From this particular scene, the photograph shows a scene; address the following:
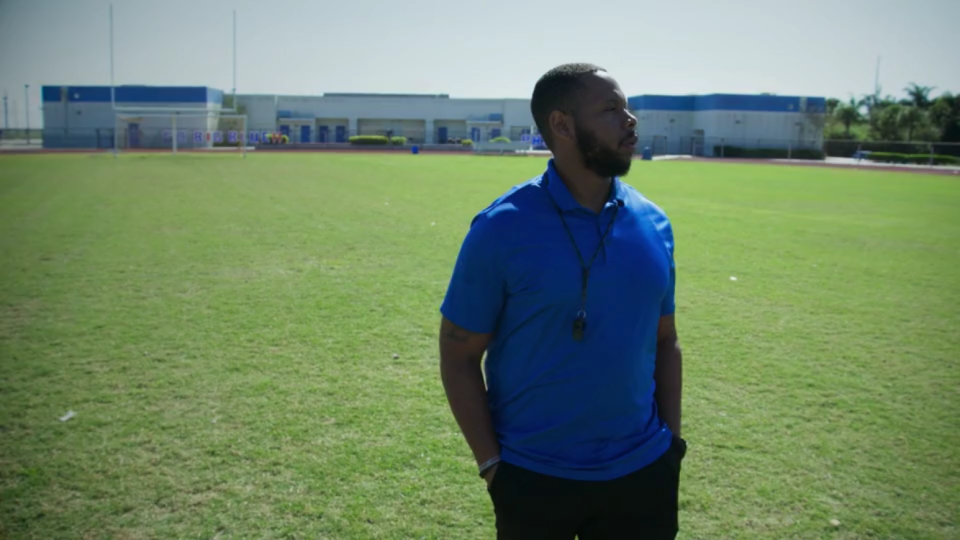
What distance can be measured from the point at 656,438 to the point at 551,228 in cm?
78

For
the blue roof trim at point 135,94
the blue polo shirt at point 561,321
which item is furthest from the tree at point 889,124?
the blue polo shirt at point 561,321

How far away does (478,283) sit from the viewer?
221cm

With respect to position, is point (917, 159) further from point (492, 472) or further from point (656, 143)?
point (492, 472)

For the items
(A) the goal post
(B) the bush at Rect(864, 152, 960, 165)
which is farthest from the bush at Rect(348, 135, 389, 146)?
(B) the bush at Rect(864, 152, 960, 165)

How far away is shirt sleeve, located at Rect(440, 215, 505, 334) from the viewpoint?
218 cm

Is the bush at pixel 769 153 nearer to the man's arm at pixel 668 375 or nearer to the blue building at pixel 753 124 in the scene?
the blue building at pixel 753 124

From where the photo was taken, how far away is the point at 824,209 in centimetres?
1911

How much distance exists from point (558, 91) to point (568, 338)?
80 cm

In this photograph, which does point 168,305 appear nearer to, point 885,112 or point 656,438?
point 656,438

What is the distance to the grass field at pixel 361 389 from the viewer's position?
3.80 meters

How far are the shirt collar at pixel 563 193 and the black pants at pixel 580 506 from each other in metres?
0.82

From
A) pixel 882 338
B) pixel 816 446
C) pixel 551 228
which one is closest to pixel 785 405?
pixel 816 446

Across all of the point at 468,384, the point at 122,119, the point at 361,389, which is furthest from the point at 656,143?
the point at 468,384

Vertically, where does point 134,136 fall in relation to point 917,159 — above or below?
above
